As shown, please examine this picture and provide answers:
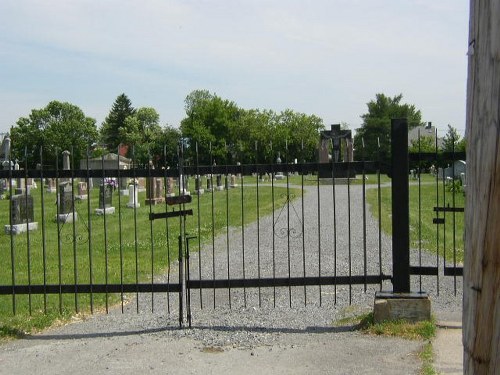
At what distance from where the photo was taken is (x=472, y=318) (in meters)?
1.39

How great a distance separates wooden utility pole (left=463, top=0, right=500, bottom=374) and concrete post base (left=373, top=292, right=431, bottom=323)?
198 inches

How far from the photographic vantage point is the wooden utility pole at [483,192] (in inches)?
50.7

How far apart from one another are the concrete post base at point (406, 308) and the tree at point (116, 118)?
4044 inches

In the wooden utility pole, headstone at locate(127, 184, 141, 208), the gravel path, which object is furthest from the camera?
headstone at locate(127, 184, 141, 208)

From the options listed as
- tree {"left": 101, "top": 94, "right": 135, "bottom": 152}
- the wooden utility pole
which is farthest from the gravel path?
tree {"left": 101, "top": 94, "right": 135, "bottom": 152}

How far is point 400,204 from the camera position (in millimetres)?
6363

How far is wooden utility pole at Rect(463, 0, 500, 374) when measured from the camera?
1.29 metres

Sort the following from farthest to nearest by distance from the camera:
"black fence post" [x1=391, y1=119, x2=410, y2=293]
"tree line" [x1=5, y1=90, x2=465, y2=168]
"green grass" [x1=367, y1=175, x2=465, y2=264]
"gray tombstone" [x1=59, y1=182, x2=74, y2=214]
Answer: "tree line" [x1=5, y1=90, x2=465, y2=168] → "gray tombstone" [x1=59, y1=182, x2=74, y2=214] → "green grass" [x1=367, y1=175, x2=465, y2=264] → "black fence post" [x1=391, y1=119, x2=410, y2=293]

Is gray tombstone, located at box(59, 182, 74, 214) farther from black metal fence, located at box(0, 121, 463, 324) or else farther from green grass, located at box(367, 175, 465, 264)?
green grass, located at box(367, 175, 465, 264)

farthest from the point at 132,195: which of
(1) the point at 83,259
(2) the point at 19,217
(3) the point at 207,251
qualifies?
(1) the point at 83,259

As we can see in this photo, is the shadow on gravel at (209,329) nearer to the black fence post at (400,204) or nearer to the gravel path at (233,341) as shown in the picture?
the gravel path at (233,341)

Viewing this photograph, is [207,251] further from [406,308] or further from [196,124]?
[196,124]

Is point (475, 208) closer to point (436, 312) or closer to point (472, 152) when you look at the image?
point (472, 152)

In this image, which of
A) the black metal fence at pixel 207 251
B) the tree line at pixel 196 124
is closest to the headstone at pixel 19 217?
the black metal fence at pixel 207 251
